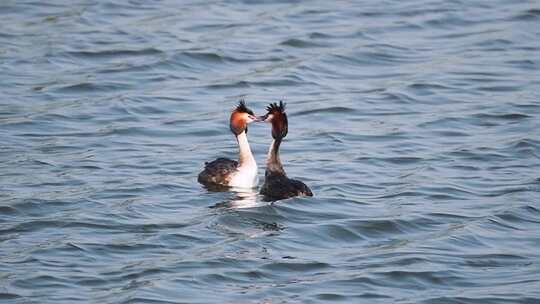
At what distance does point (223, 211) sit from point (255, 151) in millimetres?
2904

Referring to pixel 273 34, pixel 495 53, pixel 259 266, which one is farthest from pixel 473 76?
pixel 259 266

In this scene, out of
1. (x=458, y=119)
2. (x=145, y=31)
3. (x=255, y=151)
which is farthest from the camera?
(x=145, y=31)

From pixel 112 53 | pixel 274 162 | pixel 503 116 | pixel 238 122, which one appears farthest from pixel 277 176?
pixel 112 53

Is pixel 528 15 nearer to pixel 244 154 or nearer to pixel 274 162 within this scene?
pixel 244 154

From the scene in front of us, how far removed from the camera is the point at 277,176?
47.0ft

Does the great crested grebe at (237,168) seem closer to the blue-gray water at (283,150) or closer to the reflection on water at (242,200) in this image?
the reflection on water at (242,200)

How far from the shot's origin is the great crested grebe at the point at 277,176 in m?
13.9

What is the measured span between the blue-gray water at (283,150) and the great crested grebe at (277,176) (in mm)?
202

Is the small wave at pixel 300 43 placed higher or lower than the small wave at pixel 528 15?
lower

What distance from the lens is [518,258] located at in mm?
12055

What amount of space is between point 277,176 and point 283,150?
2.04 m

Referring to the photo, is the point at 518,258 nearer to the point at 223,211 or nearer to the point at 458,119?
the point at 223,211

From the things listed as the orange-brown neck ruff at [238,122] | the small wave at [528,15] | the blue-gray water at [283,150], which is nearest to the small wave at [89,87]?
the blue-gray water at [283,150]

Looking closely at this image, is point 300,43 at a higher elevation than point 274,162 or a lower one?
higher
